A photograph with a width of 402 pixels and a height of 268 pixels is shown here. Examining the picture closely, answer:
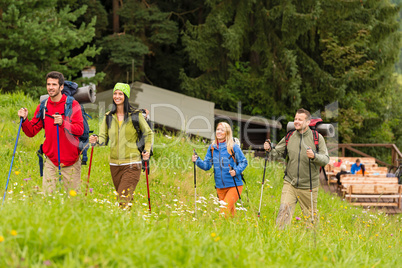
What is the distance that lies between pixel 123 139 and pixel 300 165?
2.81 m

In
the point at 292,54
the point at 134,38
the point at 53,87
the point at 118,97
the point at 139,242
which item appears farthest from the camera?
the point at 134,38

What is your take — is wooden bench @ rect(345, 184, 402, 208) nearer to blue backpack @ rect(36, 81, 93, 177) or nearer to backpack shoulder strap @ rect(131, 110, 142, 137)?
backpack shoulder strap @ rect(131, 110, 142, 137)

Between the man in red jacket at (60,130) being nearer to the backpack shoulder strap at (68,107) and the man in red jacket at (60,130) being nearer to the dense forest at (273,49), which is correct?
the backpack shoulder strap at (68,107)

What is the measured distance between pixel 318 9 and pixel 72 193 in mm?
25434

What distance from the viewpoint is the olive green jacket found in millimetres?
6086

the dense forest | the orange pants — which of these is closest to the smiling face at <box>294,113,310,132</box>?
the orange pants

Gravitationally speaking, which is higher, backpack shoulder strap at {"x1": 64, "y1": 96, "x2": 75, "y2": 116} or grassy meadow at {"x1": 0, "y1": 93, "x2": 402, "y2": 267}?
backpack shoulder strap at {"x1": 64, "y1": 96, "x2": 75, "y2": 116}

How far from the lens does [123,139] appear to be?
20.0ft

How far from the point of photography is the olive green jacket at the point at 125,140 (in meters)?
6.09

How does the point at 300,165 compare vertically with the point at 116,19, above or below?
below

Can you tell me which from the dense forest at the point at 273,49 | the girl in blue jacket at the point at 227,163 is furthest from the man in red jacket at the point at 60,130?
the dense forest at the point at 273,49

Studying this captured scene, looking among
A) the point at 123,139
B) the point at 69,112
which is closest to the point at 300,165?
the point at 123,139

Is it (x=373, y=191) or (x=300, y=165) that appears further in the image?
(x=373, y=191)

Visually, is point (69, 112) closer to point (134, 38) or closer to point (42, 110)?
point (42, 110)
